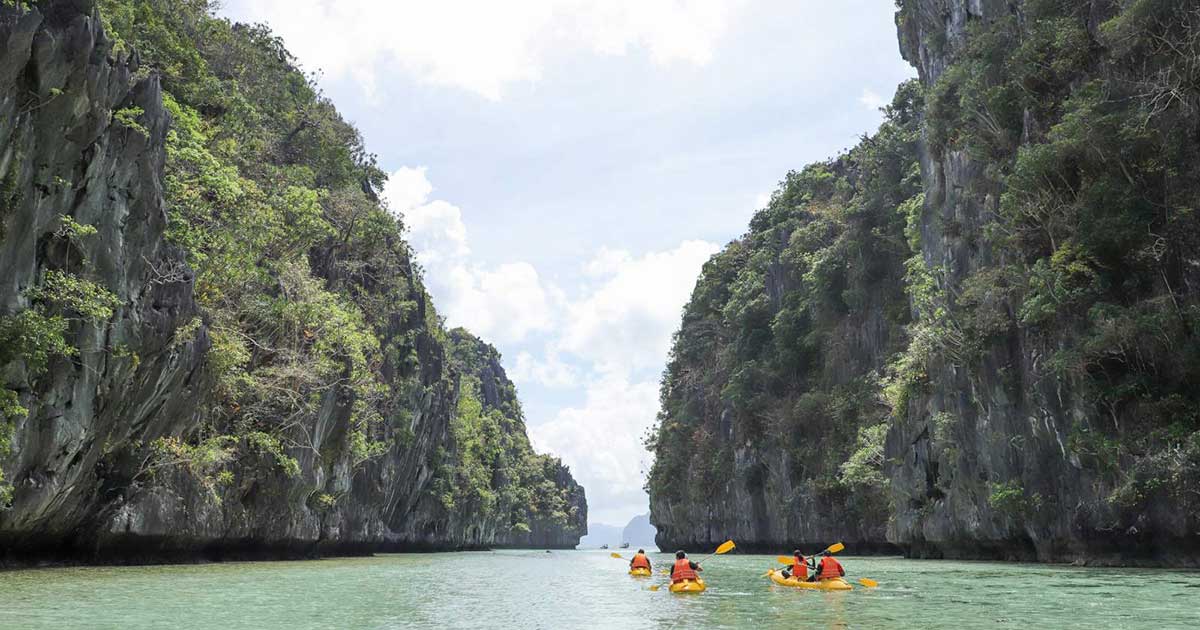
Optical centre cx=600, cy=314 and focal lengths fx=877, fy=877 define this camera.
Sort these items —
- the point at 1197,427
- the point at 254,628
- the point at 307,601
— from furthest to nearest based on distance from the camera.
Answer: the point at 1197,427 < the point at 307,601 < the point at 254,628

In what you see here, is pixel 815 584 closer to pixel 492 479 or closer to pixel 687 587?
pixel 687 587

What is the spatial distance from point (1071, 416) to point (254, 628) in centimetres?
1923

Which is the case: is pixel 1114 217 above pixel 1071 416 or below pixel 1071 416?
above

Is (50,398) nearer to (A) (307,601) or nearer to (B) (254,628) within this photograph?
(A) (307,601)

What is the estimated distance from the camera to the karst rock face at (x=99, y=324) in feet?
47.5

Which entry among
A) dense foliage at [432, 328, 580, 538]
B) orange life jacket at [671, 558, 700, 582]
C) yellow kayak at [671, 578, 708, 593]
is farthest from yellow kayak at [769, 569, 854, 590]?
dense foliage at [432, 328, 580, 538]

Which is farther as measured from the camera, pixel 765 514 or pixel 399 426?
pixel 765 514

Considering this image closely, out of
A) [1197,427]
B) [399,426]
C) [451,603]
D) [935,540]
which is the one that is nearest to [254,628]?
Answer: [451,603]

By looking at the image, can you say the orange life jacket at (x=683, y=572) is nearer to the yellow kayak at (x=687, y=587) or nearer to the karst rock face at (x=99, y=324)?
the yellow kayak at (x=687, y=587)

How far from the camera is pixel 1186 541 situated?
61.6ft

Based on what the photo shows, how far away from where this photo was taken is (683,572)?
17203mm

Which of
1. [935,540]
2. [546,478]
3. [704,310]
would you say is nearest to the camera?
[935,540]

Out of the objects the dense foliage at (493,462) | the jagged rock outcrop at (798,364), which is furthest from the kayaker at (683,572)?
the dense foliage at (493,462)

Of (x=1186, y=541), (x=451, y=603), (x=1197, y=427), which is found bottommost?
(x=451, y=603)
